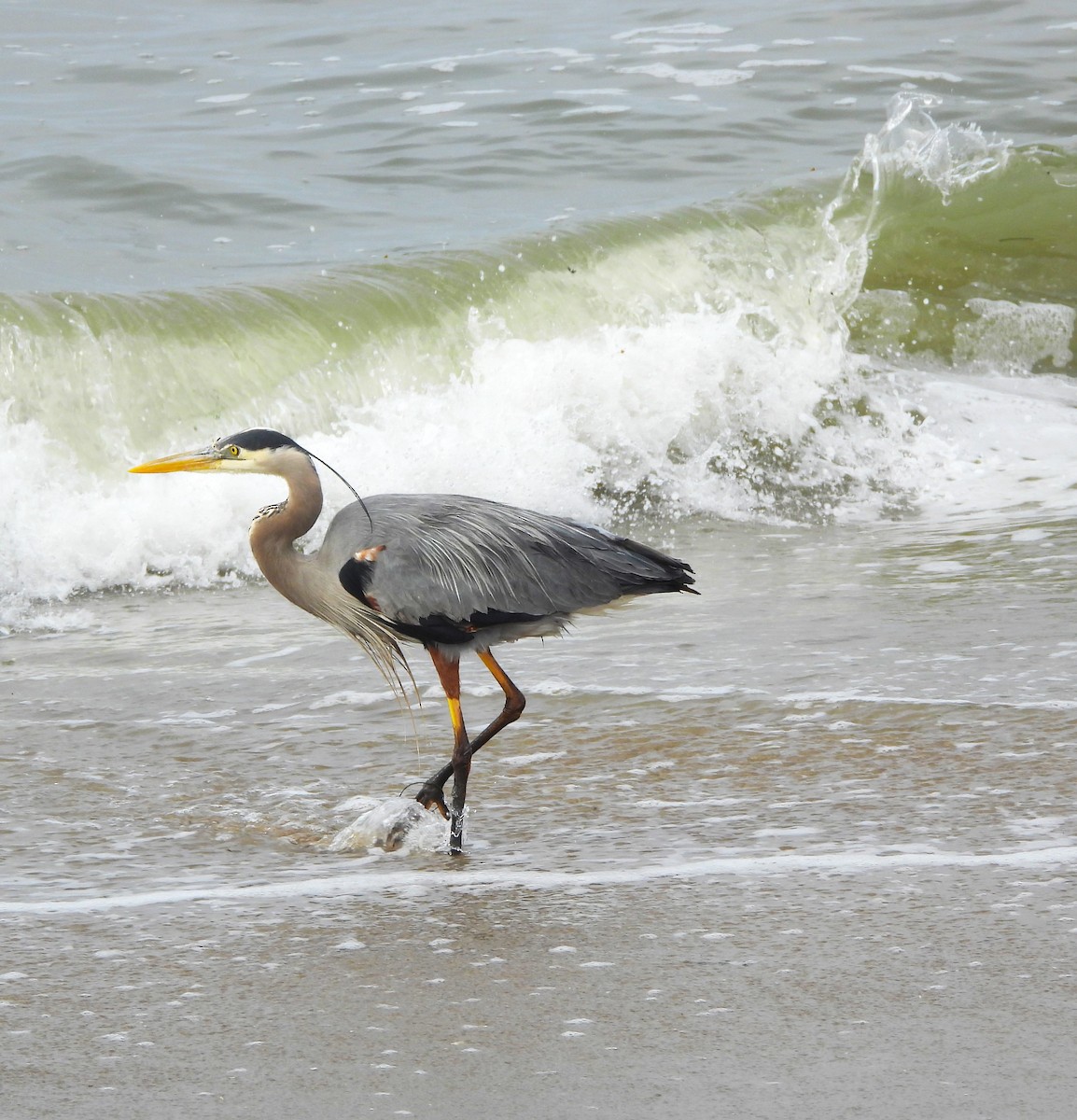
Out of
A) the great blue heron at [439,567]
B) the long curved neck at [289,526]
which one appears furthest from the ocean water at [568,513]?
the long curved neck at [289,526]

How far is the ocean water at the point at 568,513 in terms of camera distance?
3.21 meters

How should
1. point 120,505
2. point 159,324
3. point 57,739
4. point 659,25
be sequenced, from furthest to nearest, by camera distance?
point 659,25, point 159,324, point 120,505, point 57,739

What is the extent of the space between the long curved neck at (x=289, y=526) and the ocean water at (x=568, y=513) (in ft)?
2.08

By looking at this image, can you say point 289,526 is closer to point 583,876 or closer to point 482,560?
point 482,560

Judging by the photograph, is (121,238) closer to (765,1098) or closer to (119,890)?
Result: (119,890)

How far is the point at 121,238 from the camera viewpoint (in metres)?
11.5

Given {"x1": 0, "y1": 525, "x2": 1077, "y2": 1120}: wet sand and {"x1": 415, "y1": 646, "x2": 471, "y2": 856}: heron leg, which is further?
{"x1": 415, "y1": 646, "x2": 471, "y2": 856}: heron leg

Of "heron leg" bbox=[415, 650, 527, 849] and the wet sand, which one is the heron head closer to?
"heron leg" bbox=[415, 650, 527, 849]

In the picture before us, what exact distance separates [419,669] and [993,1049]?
3.38 metres

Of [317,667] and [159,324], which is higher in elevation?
[159,324]

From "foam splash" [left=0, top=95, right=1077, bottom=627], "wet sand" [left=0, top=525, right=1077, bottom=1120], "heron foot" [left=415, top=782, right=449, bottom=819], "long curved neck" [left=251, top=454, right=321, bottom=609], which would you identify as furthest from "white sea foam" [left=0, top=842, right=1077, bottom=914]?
"foam splash" [left=0, top=95, right=1077, bottom=627]

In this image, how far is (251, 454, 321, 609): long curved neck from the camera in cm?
447

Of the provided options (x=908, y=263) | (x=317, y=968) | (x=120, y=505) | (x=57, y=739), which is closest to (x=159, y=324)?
(x=120, y=505)

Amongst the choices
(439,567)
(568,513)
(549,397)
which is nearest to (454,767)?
(439,567)
